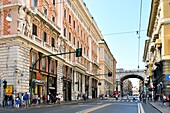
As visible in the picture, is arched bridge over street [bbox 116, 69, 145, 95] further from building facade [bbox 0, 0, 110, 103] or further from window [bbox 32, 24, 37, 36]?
window [bbox 32, 24, 37, 36]

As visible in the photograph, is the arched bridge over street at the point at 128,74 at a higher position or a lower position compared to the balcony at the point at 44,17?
lower

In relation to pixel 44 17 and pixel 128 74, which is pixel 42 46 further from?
pixel 128 74

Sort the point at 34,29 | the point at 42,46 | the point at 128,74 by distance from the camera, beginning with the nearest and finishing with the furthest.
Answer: the point at 34,29, the point at 42,46, the point at 128,74

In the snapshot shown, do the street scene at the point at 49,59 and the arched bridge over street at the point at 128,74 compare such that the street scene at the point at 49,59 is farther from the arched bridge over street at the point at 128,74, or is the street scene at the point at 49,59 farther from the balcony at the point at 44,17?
the arched bridge over street at the point at 128,74

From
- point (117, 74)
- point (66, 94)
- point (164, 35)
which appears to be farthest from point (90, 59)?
point (117, 74)

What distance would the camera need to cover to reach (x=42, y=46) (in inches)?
1544

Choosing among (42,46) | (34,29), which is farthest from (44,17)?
(42,46)

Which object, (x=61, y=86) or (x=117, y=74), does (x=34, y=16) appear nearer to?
(x=61, y=86)

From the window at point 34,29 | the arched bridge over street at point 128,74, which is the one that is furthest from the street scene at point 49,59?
the arched bridge over street at point 128,74

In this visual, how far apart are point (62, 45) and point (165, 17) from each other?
1748 centimetres

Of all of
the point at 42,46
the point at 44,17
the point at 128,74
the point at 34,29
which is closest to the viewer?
the point at 34,29

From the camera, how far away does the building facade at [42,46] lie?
33.1m

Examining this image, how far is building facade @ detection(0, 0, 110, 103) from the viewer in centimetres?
3306

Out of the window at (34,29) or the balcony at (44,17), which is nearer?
the balcony at (44,17)
